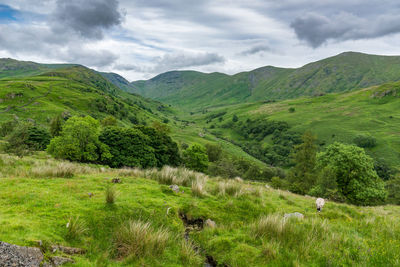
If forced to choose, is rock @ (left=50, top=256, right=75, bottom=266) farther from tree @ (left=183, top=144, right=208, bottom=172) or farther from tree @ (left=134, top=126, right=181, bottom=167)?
tree @ (left=183, top=144, right=208, bottom=172)

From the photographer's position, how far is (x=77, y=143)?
110 ft

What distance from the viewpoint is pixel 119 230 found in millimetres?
6305

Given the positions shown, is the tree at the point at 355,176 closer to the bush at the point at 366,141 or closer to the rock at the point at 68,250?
the rock at the point at 68,250

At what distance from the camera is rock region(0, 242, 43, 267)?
4.01 m

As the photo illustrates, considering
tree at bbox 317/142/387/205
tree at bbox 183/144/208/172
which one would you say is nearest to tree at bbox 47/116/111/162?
tree at bbox 183/144/208/172

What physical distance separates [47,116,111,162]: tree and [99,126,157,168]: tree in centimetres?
291

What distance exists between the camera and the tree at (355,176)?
1131 inches

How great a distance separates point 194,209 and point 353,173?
2983cm

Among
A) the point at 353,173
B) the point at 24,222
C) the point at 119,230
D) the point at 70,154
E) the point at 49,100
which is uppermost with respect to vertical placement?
the point at 49,100

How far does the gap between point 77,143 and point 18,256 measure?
110ft

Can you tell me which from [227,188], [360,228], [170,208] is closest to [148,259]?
[170,208]

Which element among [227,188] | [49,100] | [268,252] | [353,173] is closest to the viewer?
[268,252]

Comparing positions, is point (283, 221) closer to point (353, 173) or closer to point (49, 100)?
point (353, 173)

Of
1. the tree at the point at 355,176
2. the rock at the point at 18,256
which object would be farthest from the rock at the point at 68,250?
the tree at the point at 355,176
